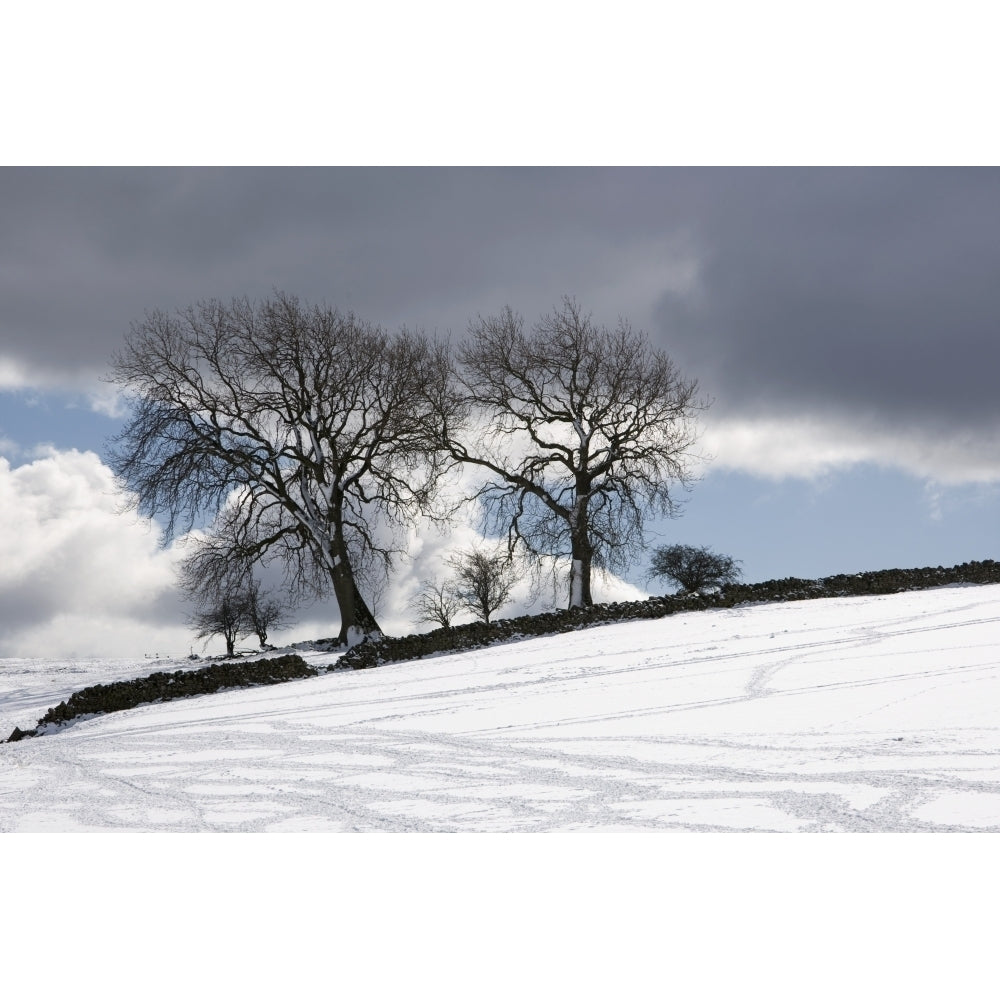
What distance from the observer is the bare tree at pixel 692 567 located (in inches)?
1373

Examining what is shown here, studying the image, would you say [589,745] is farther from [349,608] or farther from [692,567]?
[692,567]

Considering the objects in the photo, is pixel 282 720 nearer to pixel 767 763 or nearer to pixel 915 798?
pixel 767 763

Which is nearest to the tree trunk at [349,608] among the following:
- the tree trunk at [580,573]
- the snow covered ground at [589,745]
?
the tree trunk at [580,573]

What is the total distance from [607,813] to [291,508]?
18550mm

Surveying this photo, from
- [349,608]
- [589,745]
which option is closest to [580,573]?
[349,608]

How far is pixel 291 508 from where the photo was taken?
24312 millimetres

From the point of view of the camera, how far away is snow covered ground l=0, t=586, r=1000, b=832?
7.06 metres

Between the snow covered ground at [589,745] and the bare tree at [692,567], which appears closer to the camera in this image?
the snow covered ground at [589,745]

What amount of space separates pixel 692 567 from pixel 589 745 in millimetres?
26745

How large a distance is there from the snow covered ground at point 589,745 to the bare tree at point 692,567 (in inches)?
737

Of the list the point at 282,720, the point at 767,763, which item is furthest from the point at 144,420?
the point at 767,763

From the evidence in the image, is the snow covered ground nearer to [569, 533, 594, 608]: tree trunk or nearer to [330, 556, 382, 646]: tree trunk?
[330, 556, 382, 646]: tree trunk

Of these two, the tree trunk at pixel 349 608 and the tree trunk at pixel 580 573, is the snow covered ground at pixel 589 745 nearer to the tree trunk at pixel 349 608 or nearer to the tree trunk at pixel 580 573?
the tree trunk at pixel 349 608

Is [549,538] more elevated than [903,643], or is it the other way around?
[549,538]
